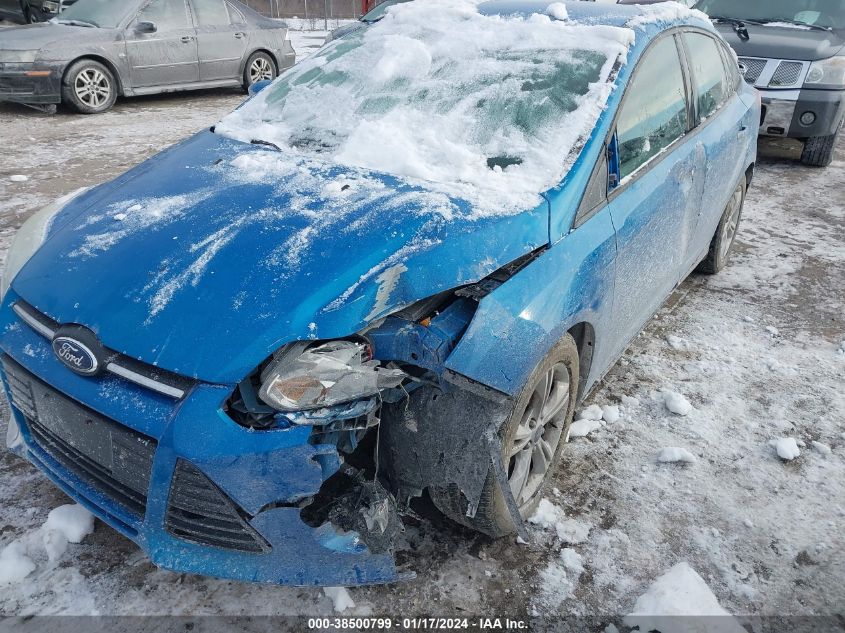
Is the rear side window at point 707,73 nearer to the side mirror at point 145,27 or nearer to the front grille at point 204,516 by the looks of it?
the front grille at point 204,516

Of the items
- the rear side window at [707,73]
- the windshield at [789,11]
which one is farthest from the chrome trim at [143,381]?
the windshield at [789,11]

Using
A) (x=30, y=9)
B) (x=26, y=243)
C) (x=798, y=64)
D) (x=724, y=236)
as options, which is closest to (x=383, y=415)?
(x=26, y=243)

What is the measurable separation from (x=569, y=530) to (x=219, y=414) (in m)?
1.36

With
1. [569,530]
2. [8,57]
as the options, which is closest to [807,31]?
[569,530]

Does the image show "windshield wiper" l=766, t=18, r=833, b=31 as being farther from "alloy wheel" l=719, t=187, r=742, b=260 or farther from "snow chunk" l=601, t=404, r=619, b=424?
"snow chunk" l=601, t=404, r=619, b=424

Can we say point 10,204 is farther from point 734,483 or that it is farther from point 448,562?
point 734,483

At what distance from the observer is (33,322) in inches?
78.0

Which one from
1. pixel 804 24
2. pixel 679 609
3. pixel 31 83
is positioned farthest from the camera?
pixel 31 83

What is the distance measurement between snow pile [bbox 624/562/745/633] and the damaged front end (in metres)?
0.50

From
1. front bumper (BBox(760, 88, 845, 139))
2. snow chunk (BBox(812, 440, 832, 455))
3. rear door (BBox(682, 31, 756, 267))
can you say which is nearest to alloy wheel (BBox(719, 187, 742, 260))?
rear door (BBox(682, 31, 756, 267))

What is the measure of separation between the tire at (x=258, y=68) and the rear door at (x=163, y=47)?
84 cm

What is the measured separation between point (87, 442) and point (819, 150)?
7.36 m

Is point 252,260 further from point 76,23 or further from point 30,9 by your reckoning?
point 30,9

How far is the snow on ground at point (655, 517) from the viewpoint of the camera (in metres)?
2.04
